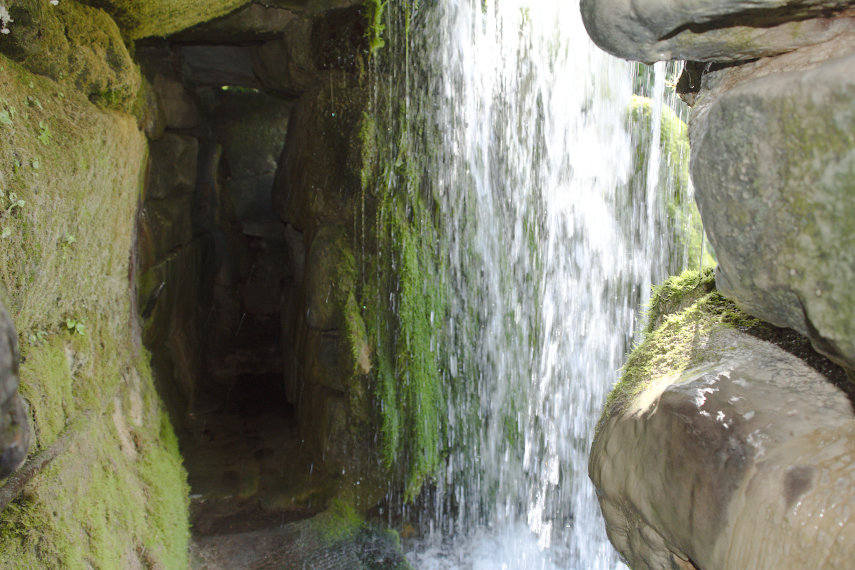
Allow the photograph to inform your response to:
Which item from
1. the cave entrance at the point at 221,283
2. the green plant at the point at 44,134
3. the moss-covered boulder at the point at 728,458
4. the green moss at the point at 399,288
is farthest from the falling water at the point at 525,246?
the moss-covered boulder at the point at 728,458

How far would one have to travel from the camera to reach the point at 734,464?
1353mm

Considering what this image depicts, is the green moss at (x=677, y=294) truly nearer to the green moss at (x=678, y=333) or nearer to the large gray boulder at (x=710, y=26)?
the green moss at (x=678, y=333)

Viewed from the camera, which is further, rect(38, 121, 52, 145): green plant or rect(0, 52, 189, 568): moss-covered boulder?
rect(38, 121, 52, 145): green plant

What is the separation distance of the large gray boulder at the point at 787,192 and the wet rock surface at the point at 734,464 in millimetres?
261

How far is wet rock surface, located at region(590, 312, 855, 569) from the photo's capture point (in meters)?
1.23

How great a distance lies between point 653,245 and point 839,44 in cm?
435

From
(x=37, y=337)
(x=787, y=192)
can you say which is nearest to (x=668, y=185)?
(x=787, y=192)

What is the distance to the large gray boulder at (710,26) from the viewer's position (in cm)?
112

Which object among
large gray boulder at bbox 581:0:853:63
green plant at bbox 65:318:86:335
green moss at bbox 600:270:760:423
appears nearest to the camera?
large gray boulder at bbox 581:0:853:63

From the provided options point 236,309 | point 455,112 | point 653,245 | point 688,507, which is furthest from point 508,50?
point 236,309

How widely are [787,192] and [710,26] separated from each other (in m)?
0.40

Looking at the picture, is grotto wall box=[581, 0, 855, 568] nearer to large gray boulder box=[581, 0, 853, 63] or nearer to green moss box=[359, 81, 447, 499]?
large gray boulder box=[581, 0, 853, 63]

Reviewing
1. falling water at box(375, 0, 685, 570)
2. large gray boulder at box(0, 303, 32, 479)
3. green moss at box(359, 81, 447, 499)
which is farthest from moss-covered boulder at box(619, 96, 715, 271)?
large gray boulder at box(0, 303, 32, 479)

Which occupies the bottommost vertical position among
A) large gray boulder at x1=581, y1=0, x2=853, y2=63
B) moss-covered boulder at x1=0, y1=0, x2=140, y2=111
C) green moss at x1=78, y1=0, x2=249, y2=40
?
large gray boulder at x1=581, y1=0, x2=853, y2=63
